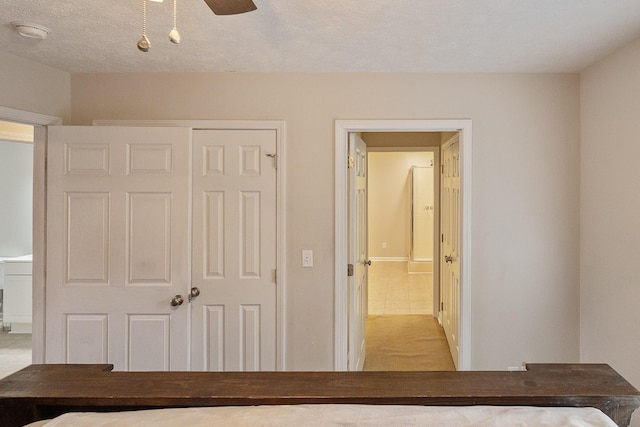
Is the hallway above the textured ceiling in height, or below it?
below

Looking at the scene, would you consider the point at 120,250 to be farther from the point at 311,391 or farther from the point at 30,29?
the point at 311,391

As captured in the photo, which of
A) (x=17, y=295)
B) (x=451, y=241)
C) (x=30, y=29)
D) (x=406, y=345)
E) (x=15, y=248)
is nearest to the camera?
(x=30, y=29)

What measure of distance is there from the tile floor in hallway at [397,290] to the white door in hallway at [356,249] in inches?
79.6

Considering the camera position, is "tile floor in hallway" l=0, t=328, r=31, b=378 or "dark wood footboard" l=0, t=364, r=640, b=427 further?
"tile floor in hallway" l=0, t=328, r=31, b=378

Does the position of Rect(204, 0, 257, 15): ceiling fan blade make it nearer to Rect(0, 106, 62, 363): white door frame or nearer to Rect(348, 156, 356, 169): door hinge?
Rect(348, 156, 356, 169): door hinge

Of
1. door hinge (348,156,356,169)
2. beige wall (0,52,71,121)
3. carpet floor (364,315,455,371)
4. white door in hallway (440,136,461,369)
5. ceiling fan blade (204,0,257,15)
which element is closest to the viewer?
ceiling fan blade (204,0,257,15)

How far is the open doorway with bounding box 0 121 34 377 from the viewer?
14.1 feet

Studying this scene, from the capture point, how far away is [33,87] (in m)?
2.72

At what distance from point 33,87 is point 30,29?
0.72m

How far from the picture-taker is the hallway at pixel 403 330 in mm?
3975

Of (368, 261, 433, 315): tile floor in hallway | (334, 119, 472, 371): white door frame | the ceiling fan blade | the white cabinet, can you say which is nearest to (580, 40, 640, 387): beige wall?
(334, 119, 472, 371): white door frame

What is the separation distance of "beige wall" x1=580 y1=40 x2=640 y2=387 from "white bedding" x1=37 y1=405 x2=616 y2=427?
1.80 metres

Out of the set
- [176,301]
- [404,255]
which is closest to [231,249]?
[176,301]

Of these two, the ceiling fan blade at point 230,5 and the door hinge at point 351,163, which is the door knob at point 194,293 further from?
the ceiling fan blade at point 230,5
